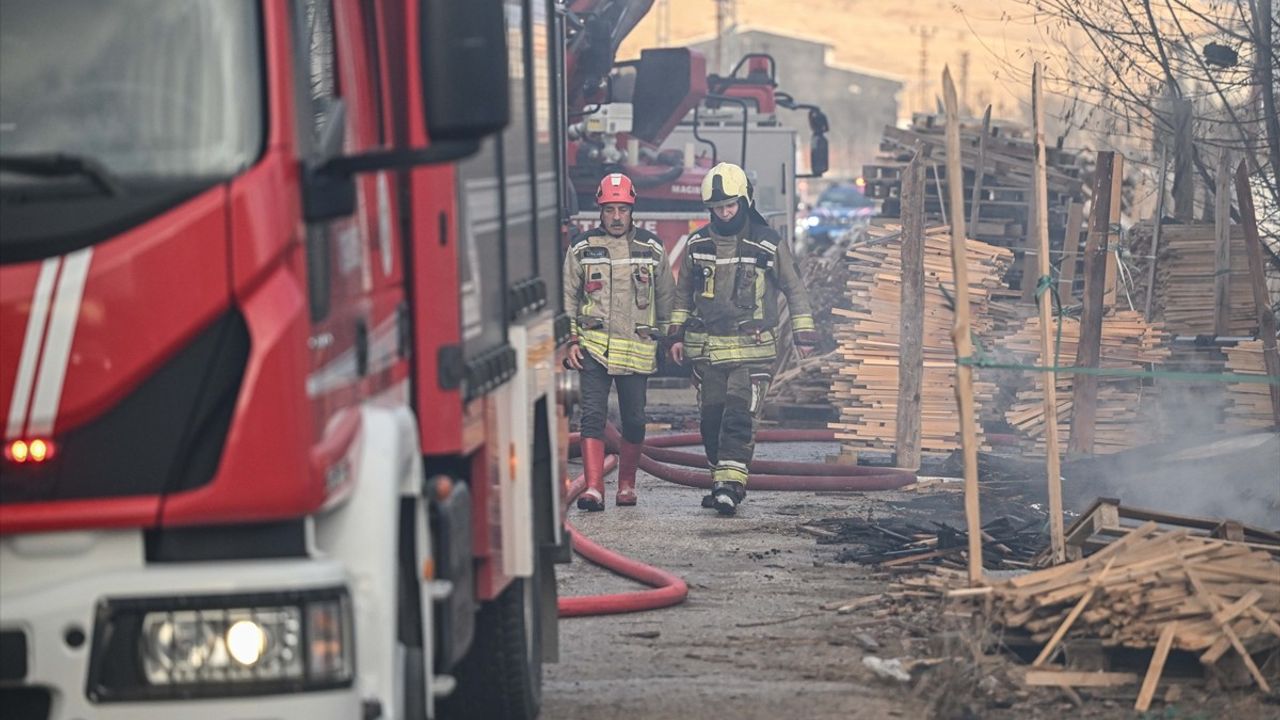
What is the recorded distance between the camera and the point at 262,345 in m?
3.47

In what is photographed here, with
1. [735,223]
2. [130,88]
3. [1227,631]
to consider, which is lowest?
[1227,631]

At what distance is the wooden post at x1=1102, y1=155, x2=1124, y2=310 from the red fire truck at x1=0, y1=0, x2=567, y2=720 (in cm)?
922

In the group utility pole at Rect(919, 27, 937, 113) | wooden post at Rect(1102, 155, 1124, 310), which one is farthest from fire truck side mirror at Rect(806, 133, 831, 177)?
utility pole at Rect(919, 27, 937, 113)

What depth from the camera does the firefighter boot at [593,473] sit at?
38.3 feet

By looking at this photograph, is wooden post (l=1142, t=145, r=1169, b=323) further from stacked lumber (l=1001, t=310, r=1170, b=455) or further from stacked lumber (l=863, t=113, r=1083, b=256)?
stacked lumber (l=863, t=113, r=1083, b=256)

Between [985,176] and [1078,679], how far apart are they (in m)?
12.3

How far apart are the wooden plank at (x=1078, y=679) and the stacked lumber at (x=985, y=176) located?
11.1 meters

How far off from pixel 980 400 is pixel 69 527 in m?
11.4

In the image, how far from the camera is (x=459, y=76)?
380 centimetres

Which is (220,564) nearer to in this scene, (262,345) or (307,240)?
(262,345)

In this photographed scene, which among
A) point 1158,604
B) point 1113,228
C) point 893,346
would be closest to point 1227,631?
point 1158,604

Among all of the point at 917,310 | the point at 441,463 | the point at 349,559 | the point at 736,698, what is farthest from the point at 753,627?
the point at 917,310

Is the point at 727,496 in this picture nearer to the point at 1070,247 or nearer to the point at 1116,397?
the point at 1116,397

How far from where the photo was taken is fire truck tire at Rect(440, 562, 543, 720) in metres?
5.84
